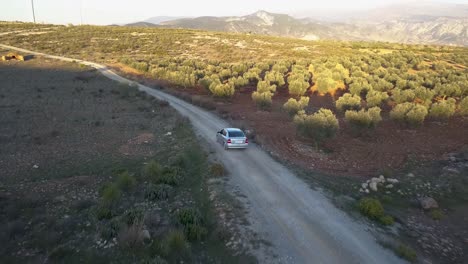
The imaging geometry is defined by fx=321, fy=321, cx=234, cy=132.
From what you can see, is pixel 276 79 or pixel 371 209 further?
pixel 276 79

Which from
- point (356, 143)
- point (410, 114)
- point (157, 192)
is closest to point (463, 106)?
point (410, 114)

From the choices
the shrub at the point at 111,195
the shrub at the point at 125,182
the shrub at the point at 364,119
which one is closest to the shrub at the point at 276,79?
the shrub at the point at 364,119

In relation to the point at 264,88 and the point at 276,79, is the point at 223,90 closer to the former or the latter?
the point at 264,88

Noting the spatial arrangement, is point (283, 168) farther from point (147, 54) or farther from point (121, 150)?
point (147, 54)

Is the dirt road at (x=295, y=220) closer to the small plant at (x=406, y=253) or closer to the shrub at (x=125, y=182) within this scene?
the small plant at (x=406, y=253)

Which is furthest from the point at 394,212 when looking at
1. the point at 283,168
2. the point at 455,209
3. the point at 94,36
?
the point at 94,36
